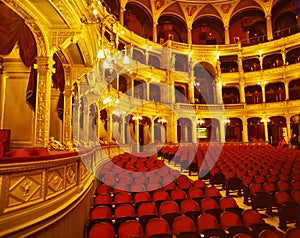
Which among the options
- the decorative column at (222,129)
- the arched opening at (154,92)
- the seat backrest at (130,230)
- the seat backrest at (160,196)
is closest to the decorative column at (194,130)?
the decorative column at (222,129)

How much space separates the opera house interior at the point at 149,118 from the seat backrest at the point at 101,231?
14 mm

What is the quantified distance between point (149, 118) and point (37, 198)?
18.4 metres

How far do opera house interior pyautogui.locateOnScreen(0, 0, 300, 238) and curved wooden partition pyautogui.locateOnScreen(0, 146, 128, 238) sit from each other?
0.01m

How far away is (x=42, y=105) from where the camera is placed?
571 centimetres

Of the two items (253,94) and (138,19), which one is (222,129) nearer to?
(253,94)

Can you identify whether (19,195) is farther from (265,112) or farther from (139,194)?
(265,112)

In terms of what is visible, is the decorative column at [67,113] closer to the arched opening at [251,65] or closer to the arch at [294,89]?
the arched opening at [251,65]

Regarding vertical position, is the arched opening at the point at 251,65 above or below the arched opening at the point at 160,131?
above

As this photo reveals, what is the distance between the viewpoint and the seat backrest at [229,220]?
11.0 feet

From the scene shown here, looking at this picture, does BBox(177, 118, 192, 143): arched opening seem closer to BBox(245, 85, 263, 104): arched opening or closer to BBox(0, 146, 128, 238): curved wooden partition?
BBox(245, 85, 263, 104): arched opening

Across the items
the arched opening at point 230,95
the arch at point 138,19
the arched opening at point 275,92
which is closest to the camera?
the arch at point 138,19

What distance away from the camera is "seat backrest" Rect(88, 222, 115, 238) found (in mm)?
2919

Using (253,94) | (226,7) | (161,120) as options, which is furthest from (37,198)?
(226,7)

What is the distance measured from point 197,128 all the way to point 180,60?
748cm
